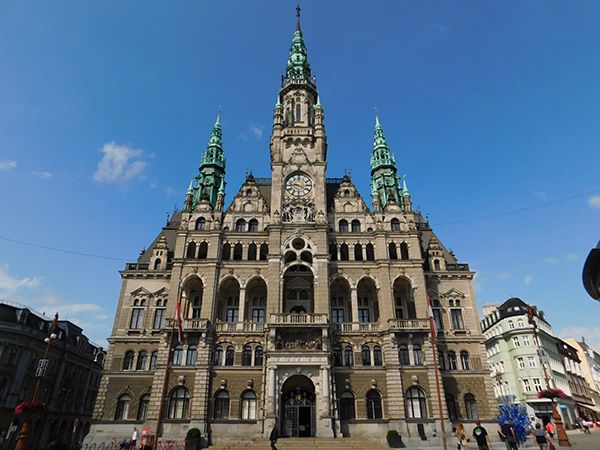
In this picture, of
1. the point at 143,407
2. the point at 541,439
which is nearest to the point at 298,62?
the point at 143,407

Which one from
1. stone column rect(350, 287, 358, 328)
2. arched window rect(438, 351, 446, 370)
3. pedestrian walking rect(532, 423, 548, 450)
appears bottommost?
pedestrian walking rect(532, 423, 548, 450)

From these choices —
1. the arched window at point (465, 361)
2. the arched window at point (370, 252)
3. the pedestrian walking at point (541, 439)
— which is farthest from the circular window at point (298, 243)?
the pedestrian walking at point (541, 439)

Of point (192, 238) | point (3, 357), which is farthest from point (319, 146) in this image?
point (3, 357)

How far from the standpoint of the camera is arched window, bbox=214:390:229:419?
120 ft

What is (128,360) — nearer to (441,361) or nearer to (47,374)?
(47,374)

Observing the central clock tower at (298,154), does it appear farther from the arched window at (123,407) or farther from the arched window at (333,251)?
the arched window at (123,407)

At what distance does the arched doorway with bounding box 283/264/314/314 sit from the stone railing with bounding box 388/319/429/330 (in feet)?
30.9

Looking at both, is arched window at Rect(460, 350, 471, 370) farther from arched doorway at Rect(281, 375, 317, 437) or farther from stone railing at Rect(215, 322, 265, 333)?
stone railing at Rect(215, 322, 265, 333)

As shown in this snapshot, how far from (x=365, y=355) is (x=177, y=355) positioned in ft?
62.4

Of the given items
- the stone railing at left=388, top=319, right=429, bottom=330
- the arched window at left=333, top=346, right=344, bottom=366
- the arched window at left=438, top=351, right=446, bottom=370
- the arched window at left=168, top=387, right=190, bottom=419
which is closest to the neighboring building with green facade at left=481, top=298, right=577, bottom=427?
the arched window at left=438, top=351, right=446, bottom=370

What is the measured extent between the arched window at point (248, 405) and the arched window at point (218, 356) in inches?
159

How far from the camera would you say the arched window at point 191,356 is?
38438mm

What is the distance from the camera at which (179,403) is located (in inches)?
1457

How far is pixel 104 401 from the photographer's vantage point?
3791 cm
